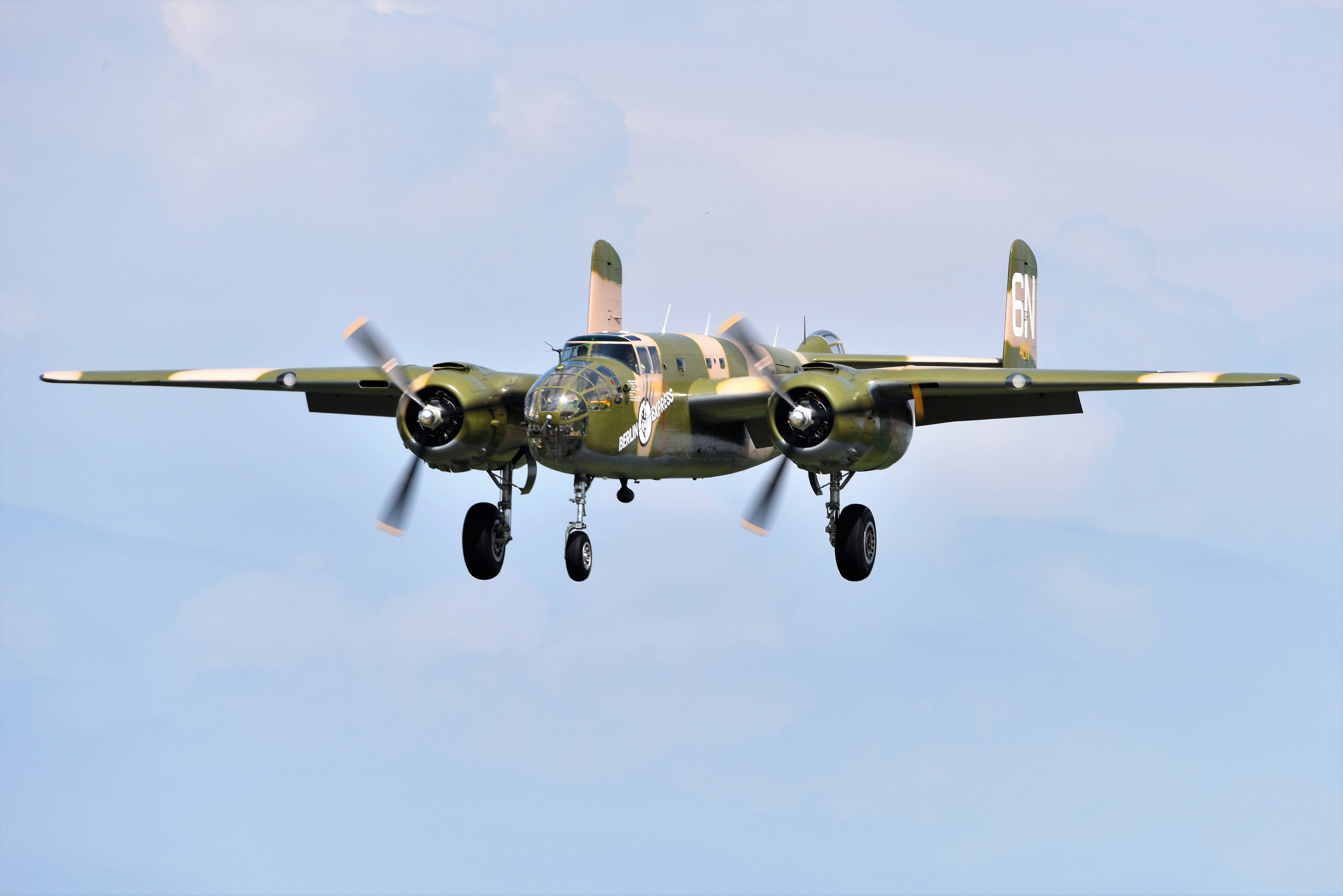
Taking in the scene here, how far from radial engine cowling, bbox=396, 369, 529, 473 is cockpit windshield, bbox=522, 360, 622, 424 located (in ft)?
4.22

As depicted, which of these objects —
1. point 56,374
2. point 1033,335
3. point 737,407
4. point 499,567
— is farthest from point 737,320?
point 56,374

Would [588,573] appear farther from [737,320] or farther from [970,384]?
[970,384]

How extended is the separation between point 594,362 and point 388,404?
6071mm

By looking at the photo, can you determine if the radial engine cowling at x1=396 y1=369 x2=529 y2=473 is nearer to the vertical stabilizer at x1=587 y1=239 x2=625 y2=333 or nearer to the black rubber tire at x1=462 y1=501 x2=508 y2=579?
the black rubber tire at x1=462 y1=501 x2=508 y2=579

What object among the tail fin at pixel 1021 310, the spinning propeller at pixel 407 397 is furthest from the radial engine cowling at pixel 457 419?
the tail fin at pixel 1021 310

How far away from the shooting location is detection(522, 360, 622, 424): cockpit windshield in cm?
2372

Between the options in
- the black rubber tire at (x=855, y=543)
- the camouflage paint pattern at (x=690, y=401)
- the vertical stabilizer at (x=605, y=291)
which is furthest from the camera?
the vertical stabilizer at (x=605, y=291)

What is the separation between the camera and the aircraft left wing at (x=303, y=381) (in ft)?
88.9

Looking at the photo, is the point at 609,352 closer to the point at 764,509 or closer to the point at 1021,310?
the point at 764,509

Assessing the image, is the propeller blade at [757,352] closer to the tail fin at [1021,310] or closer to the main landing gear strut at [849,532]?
the main landing gear strut at [849,532]

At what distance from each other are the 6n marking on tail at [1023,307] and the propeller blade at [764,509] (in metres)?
8.30

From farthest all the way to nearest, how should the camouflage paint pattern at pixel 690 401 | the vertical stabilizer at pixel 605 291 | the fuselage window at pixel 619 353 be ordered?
the vertical stabilizer at pixel 605 291 < the fuselage window at pixel 619 353 < the camouflage paint pattern at pixel 690 401

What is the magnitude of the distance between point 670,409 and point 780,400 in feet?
5.86

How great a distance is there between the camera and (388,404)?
29422mm
